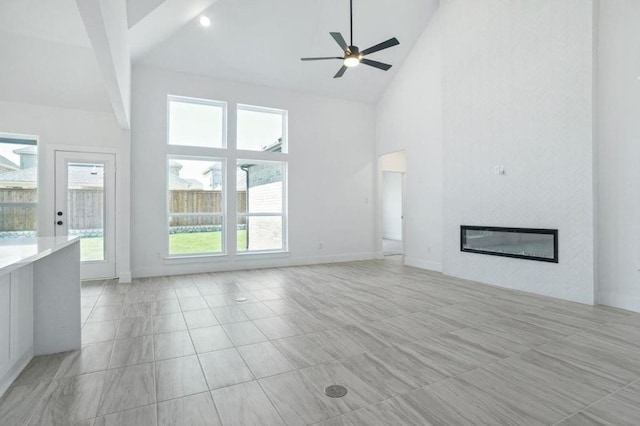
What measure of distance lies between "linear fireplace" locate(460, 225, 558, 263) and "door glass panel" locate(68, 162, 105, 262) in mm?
6064

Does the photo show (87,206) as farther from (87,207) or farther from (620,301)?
(620,301)

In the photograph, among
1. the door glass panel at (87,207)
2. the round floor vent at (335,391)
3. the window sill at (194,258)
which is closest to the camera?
the round floor vent at (335,391)

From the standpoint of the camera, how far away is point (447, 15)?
5.73 meters

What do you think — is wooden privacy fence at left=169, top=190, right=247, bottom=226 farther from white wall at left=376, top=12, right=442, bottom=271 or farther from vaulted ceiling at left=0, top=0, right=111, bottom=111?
white wall at left=376, top=12, right=442, bottom=271

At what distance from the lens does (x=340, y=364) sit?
8.11 feet

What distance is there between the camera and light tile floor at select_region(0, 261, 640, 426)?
189cm

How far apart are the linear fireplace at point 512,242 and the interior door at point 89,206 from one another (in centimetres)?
593

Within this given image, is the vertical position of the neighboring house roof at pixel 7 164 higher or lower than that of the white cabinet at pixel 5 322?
higher

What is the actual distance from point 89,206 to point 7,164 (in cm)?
117

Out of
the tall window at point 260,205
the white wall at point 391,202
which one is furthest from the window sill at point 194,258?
the white wall at point 391,202

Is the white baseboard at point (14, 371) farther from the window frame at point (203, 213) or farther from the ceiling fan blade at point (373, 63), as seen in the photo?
the ceiling fan blade at point (373, 63)

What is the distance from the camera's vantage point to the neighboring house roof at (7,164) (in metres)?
4.86

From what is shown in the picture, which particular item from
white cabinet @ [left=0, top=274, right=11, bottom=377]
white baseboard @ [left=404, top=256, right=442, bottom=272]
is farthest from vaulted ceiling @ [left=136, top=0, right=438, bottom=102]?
white cabinet @ [left=0, top=274, right=11, bottom=377]

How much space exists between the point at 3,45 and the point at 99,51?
107 inches
